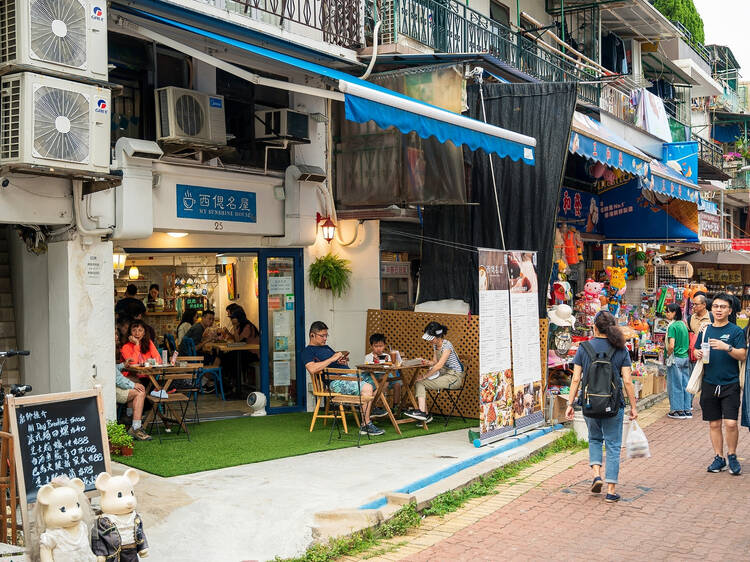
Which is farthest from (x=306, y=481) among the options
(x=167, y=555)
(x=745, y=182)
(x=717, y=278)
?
(x=745, y=182)

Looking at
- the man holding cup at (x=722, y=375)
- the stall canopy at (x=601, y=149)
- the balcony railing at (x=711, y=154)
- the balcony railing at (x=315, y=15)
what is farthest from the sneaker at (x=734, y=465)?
the balcony railing at (x=711, y=154)

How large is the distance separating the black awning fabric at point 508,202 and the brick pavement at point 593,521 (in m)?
3.42

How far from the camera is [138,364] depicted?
405 inches

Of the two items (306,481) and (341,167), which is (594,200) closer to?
(341,167)

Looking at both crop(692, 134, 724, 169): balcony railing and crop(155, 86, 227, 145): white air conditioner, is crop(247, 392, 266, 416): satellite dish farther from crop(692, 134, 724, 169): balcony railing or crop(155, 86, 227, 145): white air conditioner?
crop(692, 134, 724, 169): balcony railing

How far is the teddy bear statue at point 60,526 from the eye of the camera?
187 inches

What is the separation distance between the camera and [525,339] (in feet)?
34.3

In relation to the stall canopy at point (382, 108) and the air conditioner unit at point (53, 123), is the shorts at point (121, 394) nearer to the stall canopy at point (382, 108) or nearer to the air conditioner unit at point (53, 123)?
the air conditioner unit at point (53, 123)

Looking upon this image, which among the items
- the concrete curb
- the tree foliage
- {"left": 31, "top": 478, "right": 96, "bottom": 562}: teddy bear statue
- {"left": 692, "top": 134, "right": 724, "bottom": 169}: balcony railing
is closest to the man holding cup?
the concrete curb

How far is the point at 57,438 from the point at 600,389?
4686 millimetres

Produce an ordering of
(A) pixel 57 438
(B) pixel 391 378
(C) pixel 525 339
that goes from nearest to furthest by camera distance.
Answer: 1. (A) pixel 57 438
2. (C) pixel 525 339
3. (B) pixel 391 378

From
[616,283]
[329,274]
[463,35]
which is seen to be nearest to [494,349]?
[329,274]

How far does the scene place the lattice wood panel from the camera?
1188cm

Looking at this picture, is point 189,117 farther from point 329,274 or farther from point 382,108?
point 329,274
